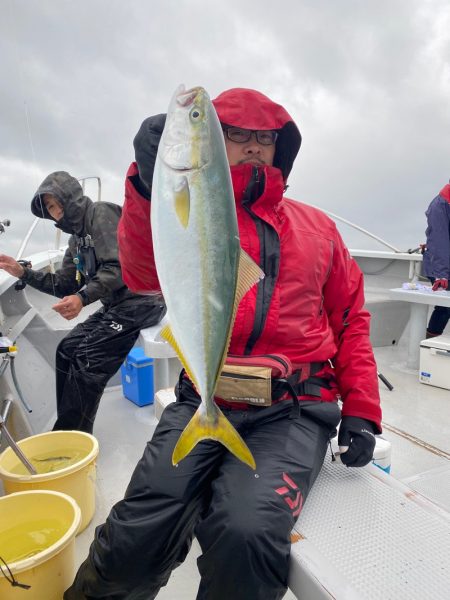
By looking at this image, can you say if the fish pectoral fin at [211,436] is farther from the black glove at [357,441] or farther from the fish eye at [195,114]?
the fish eye at [195,114]

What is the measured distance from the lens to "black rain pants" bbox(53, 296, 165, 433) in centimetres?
342

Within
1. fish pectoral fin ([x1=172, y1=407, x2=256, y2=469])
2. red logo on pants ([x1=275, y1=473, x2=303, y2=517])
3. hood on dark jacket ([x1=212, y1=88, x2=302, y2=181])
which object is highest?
hood on dark jacket ([x1=212, y1=88, x2=302, y2=181])

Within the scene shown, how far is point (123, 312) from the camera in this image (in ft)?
12.1

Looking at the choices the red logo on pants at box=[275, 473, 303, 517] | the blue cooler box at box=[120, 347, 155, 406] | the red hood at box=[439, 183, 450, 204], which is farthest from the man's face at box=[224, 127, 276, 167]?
the red hood at box=[439, 183, 450, 204]

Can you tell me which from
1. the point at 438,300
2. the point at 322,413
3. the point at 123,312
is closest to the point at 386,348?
the point at 438,300

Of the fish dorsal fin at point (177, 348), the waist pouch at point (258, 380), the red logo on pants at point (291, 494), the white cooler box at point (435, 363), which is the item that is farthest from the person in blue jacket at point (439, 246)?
the fish dorsal fin at point (177, 348)

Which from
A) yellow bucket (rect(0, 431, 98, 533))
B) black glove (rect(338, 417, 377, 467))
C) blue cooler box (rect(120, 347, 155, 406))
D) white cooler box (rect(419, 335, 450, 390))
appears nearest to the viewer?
black glove (rect(338, 417, 377, 467))

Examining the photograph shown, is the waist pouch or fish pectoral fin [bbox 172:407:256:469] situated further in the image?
the waist pouch

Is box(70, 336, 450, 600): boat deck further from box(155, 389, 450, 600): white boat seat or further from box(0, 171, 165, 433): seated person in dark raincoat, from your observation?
box(155, 389, 450, 600): white boat seat

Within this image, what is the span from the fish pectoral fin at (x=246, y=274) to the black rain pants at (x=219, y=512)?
73 centimetres

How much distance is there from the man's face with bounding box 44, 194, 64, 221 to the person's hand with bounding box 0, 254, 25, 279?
55 cm

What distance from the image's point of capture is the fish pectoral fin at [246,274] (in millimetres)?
1310

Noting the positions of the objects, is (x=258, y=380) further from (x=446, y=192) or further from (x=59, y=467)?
(x=446, y=192)

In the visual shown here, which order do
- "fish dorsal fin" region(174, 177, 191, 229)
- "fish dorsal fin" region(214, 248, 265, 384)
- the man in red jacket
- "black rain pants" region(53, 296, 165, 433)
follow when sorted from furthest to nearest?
"black rain pants" region(53, 296, 165, 433), the man in red jacket, "fish dorsal fin" region(214, 248, 265, 384), "fish dorsal fin" region(174, 177, 191, 229)
